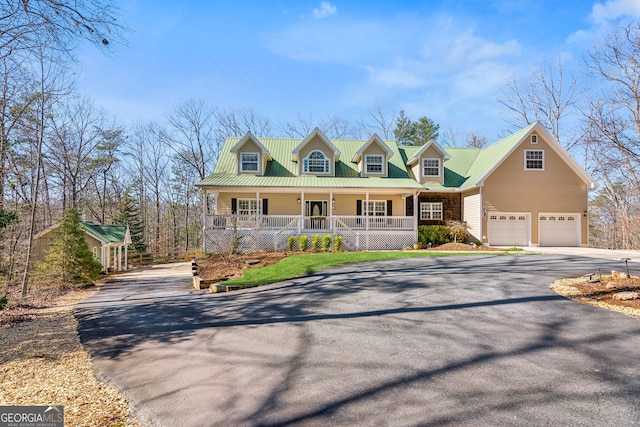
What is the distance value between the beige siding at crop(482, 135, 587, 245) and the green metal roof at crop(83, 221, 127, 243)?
23.3 metres

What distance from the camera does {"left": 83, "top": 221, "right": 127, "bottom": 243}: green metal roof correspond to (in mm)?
20281

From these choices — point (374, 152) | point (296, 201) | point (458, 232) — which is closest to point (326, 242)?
point (296, 201)

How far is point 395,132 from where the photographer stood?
1539 inches

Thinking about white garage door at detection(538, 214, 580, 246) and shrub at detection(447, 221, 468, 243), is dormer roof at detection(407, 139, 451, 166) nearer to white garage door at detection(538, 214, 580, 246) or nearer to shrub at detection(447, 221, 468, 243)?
shrub at detection(447, 221, 468, 243)

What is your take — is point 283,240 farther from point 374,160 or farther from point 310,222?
point 374,160

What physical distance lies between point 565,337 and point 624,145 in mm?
15978

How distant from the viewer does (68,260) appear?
1408 cm

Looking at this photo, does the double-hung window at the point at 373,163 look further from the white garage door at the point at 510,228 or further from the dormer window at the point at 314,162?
the white garage door at the point at 510,228

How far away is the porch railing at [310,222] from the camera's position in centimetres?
1934

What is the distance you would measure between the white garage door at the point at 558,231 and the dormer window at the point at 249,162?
59.1ft

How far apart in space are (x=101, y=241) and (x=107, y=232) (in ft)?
8.32

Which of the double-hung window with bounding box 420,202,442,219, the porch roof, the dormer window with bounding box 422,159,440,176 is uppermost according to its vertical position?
the dormer window with bounding box 422,159,440,176

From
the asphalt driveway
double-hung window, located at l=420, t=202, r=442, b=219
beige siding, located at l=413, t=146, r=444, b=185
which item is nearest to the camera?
the asphalt driveway

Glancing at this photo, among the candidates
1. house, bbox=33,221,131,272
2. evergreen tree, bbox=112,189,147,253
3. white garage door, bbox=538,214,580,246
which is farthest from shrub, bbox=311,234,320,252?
evergreen tree, bbox=112,189,147,253
